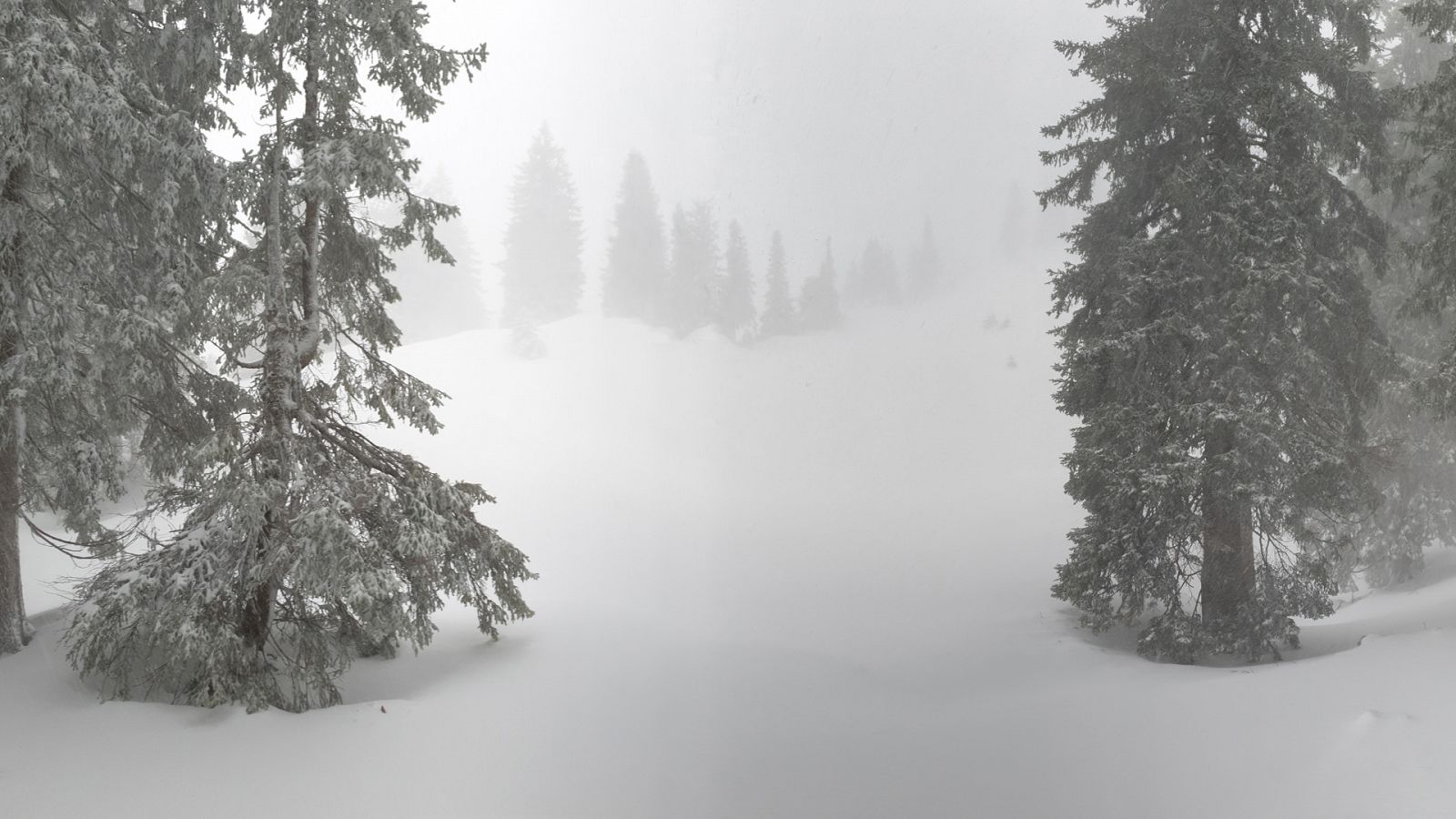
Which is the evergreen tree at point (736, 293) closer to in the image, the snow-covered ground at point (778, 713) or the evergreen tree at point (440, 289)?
the snow-covered ground at point (778, 713)

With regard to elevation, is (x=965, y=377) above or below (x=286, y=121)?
above

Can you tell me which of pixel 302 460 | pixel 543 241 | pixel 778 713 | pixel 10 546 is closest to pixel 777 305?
pixel 543 241

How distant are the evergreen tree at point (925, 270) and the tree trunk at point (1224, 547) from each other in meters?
29.1

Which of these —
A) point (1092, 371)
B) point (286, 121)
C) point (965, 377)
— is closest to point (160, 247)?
point (286, 121)

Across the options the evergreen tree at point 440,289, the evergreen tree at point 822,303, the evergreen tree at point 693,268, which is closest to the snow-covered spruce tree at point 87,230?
the evergreen tree at point 693,268

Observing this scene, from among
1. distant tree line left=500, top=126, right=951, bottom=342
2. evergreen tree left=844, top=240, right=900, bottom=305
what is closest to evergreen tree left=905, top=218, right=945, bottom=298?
distant tree line left=500, top=126, right=951, bottom=342

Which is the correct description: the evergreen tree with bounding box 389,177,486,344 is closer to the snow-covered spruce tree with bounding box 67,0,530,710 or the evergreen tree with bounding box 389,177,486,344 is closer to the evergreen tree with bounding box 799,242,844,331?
the evergreen tree with bounding box 799,242,844,331

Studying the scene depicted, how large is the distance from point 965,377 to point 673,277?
14.8 metres

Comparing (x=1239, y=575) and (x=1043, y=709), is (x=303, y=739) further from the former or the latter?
(x=1239, y=575)

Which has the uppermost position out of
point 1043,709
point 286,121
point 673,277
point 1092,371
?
point 673,277

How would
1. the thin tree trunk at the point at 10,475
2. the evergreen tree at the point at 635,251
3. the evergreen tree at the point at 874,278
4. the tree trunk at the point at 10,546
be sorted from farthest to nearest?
the evergreen tree at the point at 635,251
the evergreen tree at the point at 874,278
the tree trunk at the point at 10,546
the thin tree trunk at the point at 10,475

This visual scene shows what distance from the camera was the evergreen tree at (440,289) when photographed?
44156 millimetres

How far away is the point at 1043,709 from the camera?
26.5 feet

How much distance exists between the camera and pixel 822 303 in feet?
113
